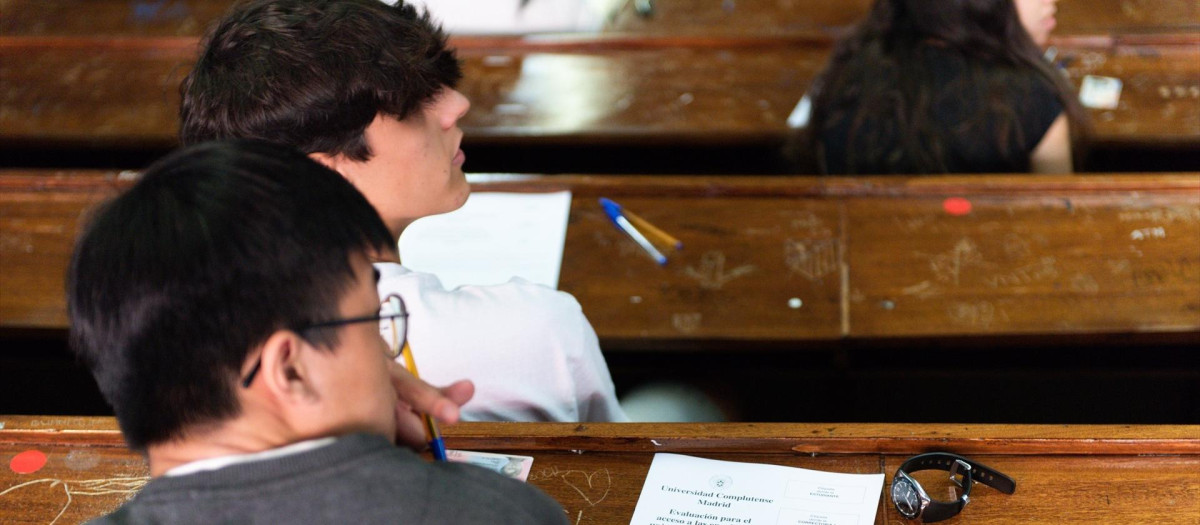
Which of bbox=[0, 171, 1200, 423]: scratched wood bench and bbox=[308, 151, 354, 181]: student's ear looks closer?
bbox=[308, 151, 354, 181]: student's ear

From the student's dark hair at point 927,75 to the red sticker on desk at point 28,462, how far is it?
5.39 ft

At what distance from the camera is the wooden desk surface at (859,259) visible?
1.74 m

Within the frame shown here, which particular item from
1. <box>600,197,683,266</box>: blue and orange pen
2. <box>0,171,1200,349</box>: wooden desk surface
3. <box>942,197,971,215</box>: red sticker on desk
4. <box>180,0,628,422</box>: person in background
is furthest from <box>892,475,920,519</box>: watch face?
<box>942,197,971,215</box>: red sticker on desk

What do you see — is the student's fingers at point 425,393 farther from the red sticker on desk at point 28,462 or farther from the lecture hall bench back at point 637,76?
the lecture hall bench back at point 637,76

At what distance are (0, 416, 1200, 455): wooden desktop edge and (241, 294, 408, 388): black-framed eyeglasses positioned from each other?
0.27m

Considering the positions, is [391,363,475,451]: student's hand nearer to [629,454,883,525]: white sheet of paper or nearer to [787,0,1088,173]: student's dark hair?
[629,454,883,525]: white sheet of paper

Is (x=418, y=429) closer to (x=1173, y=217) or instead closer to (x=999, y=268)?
(x=999, y=268)

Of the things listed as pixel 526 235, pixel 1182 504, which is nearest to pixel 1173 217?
pixel 1182 504

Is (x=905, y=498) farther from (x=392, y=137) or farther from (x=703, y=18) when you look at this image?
(x=703, y=18)

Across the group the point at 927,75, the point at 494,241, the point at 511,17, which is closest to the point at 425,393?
the point at 494,241

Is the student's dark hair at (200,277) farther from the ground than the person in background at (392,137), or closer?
farther from the ground

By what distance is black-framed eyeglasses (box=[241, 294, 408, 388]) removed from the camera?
77 cm

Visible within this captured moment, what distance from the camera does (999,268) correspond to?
5.99 feet

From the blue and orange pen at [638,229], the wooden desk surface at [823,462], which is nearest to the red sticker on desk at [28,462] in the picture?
the wooden desk surface at [823,462]
